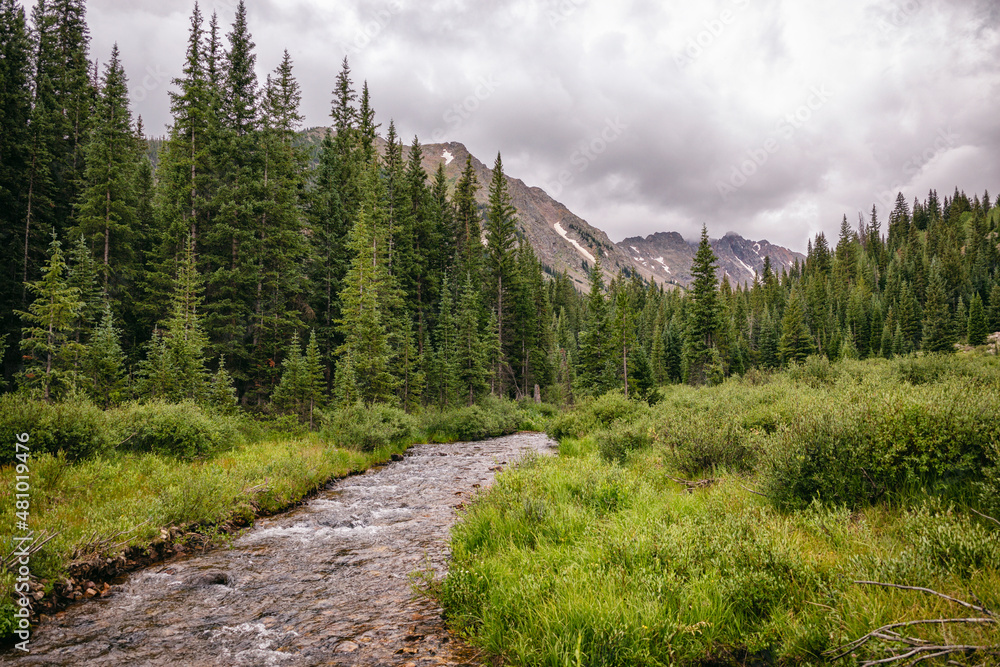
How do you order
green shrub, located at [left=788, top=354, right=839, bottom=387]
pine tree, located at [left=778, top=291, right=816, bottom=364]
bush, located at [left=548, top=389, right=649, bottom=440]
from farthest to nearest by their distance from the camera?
pine tree, located at [left=778, top=291, right=816, bottom=364]
bush, located at [left=548, top=389, right=649, bottom=440]
green shrub, located at [left=788, top=354, right=839, bottom=387]

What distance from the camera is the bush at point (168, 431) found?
42.1 feet

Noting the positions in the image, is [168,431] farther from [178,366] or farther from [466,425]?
[466,425]

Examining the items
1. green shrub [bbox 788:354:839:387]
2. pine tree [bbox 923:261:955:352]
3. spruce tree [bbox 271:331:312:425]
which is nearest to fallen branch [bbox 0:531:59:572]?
spruce tree [bbox 271:331:312:425]

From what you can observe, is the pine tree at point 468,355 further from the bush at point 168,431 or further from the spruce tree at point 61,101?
the spruce tree at point 61,101

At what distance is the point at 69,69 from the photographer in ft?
110

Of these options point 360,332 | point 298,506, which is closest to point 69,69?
point 360,332

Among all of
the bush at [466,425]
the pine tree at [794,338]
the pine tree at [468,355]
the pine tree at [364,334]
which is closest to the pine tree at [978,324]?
the pine tree at [794,338]

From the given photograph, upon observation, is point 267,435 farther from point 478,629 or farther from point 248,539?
point 478,629

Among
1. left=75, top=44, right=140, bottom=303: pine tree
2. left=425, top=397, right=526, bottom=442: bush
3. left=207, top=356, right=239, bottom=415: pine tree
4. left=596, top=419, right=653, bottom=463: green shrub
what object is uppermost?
left=75, top=44, right=140, bottom=303: pine tree

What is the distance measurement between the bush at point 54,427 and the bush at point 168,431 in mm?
1283

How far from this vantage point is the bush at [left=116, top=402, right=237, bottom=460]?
42.1ft

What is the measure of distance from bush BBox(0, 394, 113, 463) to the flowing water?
4.95 metres

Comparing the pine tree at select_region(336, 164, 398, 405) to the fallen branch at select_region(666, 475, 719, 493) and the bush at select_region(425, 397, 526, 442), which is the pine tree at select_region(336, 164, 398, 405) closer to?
the bush at select_region(425, 397, 526, 442)

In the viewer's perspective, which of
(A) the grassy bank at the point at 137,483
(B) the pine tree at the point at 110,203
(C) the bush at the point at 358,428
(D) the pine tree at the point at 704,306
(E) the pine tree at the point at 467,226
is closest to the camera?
(A) the grassy bank at the point at 137,483
